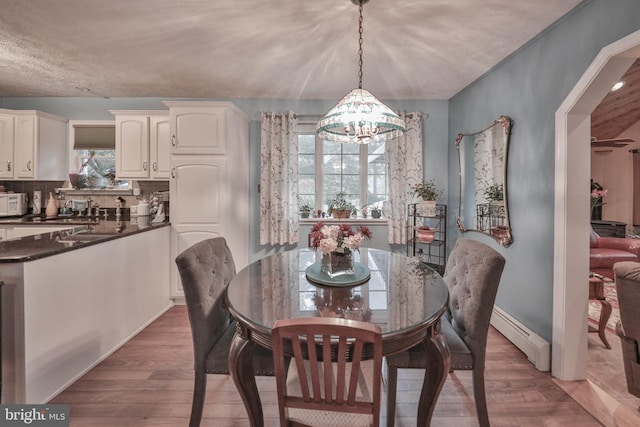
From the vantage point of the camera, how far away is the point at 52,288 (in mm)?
1753

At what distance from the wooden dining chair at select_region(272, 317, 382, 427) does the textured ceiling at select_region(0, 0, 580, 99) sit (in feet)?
6.40

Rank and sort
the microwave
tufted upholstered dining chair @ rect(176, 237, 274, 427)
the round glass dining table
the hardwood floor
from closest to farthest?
the round glass dining table < tufted upholstered dining chair @ rect(176, 237, 274, 427) < the hardwood floor < the microwave

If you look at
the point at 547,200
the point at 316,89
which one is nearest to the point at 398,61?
the point at 316,89

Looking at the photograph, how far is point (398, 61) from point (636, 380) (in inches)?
109

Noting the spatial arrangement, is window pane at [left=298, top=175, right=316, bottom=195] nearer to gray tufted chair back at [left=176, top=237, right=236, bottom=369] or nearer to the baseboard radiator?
gray tufted chair back at [left=176, top=237, right=236, bottom=369]

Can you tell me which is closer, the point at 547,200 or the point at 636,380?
the point at 636,380

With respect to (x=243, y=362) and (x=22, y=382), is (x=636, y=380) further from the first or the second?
(x=22, y=382)

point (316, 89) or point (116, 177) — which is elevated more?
point (316, 89)

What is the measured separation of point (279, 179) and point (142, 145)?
5.46 ft

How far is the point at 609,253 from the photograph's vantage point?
331cm

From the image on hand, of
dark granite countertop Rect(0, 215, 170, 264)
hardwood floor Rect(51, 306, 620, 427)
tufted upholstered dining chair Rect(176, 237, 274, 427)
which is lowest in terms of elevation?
hardwood floor Rect(51, 306, 620, 427)

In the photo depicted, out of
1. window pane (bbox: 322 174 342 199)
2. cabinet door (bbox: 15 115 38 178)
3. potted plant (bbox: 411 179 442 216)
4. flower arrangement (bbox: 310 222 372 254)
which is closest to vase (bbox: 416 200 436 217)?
potted plant (bbox: 411 179 442 216)

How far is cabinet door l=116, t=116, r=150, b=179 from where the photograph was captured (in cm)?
339

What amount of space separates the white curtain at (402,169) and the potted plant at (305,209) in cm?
106
